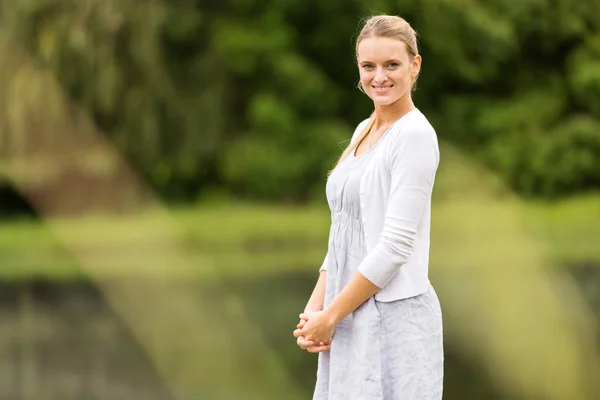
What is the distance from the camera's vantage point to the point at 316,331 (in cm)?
116

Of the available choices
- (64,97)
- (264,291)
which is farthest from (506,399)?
(64,97)

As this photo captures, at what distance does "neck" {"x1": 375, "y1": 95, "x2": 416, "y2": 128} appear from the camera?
1.16m

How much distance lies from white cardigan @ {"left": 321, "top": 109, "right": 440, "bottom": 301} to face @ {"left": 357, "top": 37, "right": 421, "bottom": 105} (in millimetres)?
32

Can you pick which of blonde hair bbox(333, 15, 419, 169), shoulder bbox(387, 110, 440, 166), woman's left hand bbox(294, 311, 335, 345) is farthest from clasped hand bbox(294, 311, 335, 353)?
blonde hair bbox(333, 15, 419, 169)

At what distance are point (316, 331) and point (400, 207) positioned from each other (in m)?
0.18

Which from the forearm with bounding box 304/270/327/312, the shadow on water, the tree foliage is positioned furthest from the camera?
the tree foliage

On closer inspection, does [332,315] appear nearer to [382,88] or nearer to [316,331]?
[316,331]

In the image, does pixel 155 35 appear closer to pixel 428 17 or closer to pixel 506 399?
pixel 428 17

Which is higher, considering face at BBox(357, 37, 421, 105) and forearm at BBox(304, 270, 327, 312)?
face at BBox(357, 37, 421, 105)

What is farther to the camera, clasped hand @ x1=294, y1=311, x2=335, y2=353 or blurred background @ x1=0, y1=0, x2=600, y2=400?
blurred background @ x1=0, y1=0, x2=600, y2=400

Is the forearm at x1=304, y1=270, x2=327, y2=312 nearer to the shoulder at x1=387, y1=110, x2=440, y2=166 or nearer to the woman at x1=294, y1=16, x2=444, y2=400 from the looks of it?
the woman at x1=294, y1=16, x2=444, y2=400

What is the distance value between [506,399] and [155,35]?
5403mm

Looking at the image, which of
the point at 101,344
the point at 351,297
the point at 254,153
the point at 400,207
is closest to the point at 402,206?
the point at 400,207

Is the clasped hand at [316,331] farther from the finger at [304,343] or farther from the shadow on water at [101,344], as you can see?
the shadow on water at [101,344]
